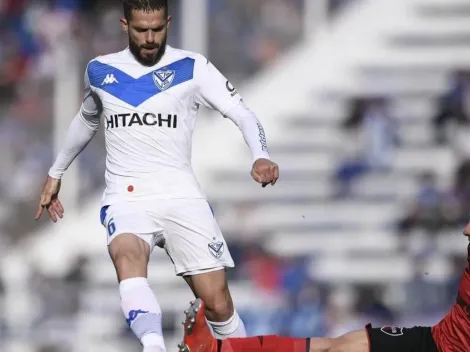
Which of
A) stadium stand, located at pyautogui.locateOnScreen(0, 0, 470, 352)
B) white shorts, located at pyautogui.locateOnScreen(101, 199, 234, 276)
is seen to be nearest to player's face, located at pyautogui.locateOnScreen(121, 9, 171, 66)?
white shorts, located at pyautogui.locateOnScreen(101, 199, 234, 276)

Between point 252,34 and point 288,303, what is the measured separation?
4.02m

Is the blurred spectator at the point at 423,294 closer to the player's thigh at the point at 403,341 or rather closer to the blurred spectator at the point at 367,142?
the blurred spectator at the point at 367,142

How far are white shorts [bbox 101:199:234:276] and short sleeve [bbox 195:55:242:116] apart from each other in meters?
0.57

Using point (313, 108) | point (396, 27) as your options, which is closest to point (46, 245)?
point (313, 108)

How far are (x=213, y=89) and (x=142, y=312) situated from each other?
140 cm

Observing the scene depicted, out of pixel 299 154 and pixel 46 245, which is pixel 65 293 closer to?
pixel 46 245

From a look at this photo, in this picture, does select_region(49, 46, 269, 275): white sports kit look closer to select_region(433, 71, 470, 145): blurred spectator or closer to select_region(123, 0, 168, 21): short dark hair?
select_region(123, 0, 168, 21): short dark hair

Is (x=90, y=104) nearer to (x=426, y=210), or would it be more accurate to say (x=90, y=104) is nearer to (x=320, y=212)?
(x=426, y=210)

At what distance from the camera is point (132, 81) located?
301 inches

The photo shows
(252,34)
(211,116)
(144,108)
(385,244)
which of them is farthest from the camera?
(211,116)

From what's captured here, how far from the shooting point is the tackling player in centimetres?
733

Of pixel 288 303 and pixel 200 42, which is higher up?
pixel 200 42

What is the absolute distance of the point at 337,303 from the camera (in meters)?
14.2

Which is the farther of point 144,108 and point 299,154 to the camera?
point 299,154
